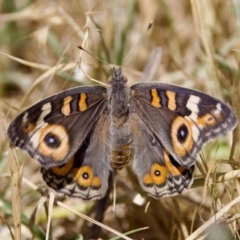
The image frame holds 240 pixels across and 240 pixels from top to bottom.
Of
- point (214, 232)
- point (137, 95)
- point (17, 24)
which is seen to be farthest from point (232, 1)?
point (17, 24)

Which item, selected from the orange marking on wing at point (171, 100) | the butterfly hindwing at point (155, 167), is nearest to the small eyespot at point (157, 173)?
the butterfly hindwing at point (155, 167)

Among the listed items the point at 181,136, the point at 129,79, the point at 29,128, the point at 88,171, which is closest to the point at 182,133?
the point at 181,136

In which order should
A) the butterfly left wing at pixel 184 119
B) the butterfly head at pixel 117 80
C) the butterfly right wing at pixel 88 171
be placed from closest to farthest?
the butterfly left wing at pixel 184 119 → the butterfly right wing at pixel 88 171 → the butterfly head at pixel 117 80

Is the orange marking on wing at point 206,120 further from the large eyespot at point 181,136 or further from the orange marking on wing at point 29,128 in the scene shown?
the orange marking on wing at point 29,128

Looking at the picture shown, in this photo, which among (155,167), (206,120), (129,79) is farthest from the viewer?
(129,79)

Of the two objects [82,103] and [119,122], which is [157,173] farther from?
[82,103]

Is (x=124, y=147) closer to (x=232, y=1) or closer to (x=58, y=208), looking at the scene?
(x=58, y=208)

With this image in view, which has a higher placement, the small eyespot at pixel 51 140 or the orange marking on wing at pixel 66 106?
the orange marking on wing at pixel 66 106

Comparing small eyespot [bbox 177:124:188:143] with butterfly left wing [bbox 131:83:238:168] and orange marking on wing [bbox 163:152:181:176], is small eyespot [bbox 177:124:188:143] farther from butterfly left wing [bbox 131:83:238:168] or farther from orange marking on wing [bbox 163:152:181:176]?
orange marking on wing [bbox 163:152:181:176]
